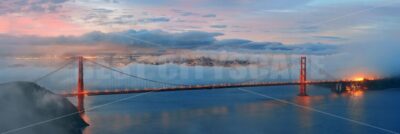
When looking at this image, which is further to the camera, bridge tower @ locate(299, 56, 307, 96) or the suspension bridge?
bridge tower @ locate(299, 56, 307, 96)

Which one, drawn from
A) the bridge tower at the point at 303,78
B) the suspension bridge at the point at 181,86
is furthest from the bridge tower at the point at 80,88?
the bridge tower at the point at 303,78

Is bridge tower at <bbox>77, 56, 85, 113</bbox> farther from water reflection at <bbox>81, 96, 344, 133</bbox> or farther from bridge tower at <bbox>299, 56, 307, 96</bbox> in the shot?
bridge tower at <bbox>299, 56, 307, 96</bbox>

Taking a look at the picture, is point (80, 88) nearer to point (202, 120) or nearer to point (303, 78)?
point (202, 120)

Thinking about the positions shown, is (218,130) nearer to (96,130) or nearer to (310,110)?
(96,130)

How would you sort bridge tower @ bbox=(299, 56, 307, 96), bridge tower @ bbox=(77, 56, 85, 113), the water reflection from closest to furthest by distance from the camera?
the water reflection
bridge tower @ bbox=(77, 56, 85, 113)
bridge tower @ bbox=(299, 56, 307, 96)

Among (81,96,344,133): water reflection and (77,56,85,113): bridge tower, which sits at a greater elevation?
(77,56,85,113): bridge tower

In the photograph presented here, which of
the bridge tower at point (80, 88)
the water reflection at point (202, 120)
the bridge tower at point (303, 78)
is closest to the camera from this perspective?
the water reflection at point (202, 120)

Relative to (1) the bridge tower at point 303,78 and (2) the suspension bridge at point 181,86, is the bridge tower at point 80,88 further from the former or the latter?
(1) the bridge tower at point 303,78

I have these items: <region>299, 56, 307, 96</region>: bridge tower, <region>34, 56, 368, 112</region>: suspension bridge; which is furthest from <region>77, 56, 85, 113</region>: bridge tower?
<region>299, 56, 307, 96</region>: bridge tower

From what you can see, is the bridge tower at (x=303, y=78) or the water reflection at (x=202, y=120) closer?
the water reflection at (x=202, y=120)

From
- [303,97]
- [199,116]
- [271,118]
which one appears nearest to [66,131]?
[199,116]

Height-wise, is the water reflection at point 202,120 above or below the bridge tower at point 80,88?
below
